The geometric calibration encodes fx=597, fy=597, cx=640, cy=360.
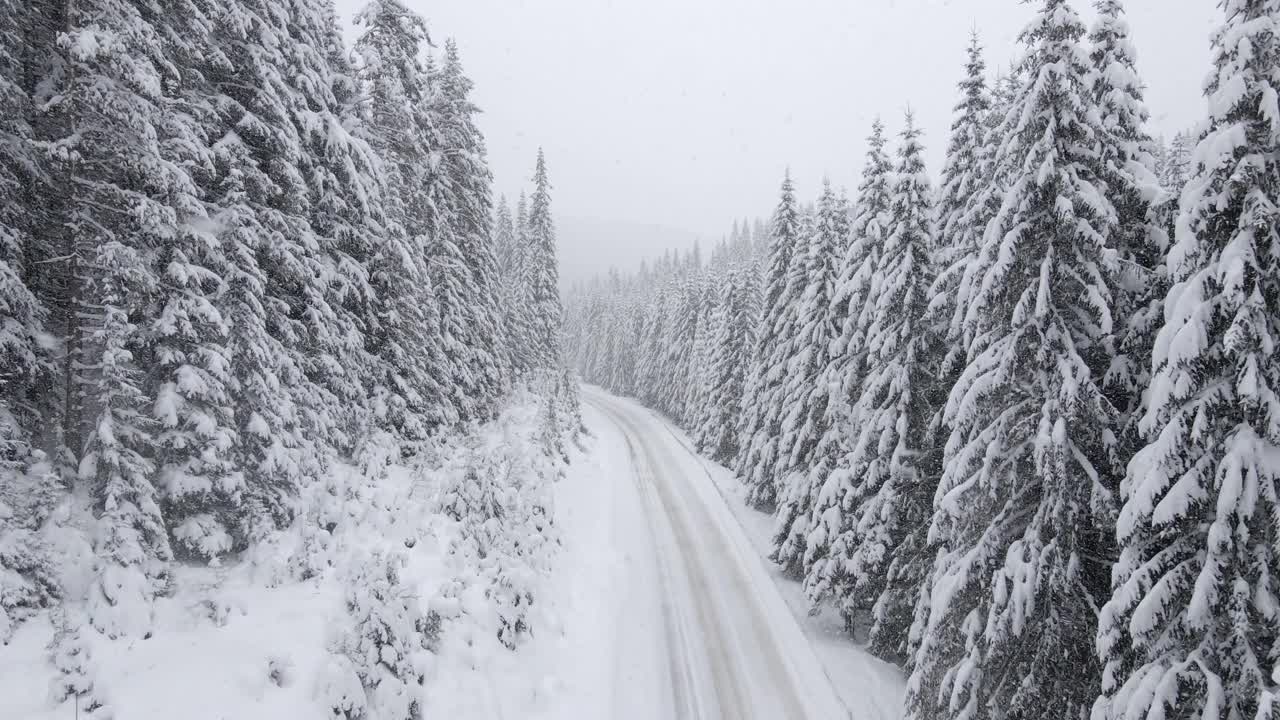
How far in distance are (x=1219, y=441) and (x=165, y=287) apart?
15.9 metres

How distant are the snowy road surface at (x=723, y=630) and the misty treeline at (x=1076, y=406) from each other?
2.11m

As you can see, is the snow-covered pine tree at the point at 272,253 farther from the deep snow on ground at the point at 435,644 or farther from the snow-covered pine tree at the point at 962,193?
the snow-covered pine tree at the point at 962,193

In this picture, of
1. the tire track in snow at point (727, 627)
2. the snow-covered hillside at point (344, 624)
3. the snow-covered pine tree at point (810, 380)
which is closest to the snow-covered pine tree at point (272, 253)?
the snow-covered hillside at point (344, 624)

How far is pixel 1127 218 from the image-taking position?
1023cm

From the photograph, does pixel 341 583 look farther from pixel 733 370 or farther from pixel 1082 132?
pixel 733 370

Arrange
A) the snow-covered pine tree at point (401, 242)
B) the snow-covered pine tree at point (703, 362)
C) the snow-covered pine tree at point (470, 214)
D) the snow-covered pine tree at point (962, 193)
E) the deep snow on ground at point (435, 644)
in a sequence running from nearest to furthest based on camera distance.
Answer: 1. the deep snow on ground at point (435, 644)
2. the snow-covered pine tree at point (962, 193)
3. the snow-covered pine tree at point (401, 242)
4. the snow-covered pine tree at point (470, 214)
5. the snow-covered pine tree at point (703, 362)

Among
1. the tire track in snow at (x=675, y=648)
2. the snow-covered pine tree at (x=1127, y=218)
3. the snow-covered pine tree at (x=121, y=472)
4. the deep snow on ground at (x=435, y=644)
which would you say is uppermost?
the snow-covered pine tree at (x=1127, y=218)

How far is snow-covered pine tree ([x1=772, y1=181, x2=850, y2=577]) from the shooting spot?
20297mm

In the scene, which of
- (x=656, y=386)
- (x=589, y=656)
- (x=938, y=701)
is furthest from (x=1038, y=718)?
(x=656, y=386)

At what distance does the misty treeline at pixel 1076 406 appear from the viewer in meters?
7.02

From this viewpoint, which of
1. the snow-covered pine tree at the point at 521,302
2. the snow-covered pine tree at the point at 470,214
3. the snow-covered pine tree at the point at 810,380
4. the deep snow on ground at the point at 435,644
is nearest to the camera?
the deep snow on ground at the point at 435,644

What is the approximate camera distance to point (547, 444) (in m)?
27.0

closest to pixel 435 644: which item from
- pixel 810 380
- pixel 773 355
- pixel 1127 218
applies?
pixel 1127 218

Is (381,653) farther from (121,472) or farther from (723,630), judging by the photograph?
(723,630)
